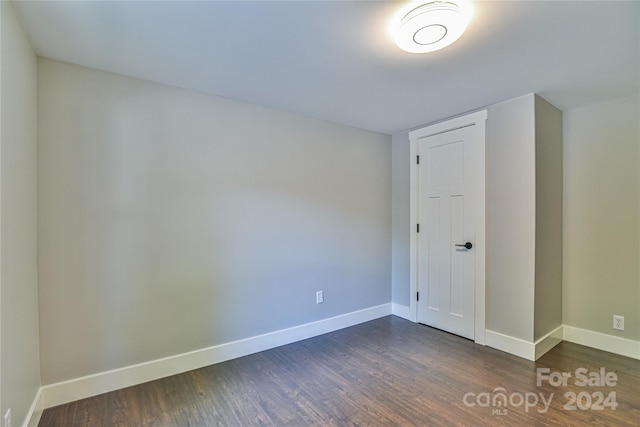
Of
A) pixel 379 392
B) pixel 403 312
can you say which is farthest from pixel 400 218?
pixel 379 392

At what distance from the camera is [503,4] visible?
59.0 inches

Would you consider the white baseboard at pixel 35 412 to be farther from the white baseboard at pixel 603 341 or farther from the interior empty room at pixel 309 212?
the white baseboard at pixel 603 341

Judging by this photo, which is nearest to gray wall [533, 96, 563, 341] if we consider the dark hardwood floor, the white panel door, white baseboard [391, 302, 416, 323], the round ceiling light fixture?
the dark hardwood floor

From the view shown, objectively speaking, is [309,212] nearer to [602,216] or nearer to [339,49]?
[339,49]

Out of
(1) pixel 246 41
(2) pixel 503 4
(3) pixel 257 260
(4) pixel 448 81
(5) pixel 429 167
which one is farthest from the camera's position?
(5) pixel 429 167

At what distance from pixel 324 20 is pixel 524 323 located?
2853 millimetres

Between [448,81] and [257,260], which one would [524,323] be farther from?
[257,260]

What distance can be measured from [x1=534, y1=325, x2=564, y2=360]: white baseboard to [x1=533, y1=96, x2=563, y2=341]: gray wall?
0.04 m

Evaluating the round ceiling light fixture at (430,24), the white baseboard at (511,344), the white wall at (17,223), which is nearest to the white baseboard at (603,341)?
the white baseboard at (511,344)

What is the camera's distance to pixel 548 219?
279cm

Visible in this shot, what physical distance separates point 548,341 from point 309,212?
8.34 feet

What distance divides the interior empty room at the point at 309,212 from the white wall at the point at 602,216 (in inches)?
0.7

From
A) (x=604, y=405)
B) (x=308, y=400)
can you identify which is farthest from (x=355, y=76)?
(x=604, y=405)

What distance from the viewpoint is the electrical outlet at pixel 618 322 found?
106 inches
